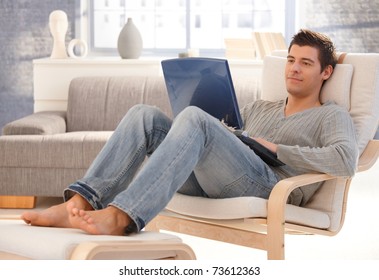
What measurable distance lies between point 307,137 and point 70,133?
2.32 meters

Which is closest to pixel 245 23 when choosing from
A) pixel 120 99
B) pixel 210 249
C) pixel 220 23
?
pixel 220 23

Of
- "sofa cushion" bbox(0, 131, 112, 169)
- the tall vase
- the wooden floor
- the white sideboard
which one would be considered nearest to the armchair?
the wooden floor

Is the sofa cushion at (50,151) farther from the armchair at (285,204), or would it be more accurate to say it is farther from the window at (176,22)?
the window at (176,22)

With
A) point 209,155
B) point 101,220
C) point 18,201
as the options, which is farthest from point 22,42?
point 101,220

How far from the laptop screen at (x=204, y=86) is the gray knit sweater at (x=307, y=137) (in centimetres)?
24

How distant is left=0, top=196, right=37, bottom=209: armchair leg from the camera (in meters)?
→ 5.27

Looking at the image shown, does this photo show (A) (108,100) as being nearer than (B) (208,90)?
No

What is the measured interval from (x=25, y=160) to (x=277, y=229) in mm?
2437

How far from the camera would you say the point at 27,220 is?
2943 millimetres

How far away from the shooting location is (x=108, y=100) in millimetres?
5770

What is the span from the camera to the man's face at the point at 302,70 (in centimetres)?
352

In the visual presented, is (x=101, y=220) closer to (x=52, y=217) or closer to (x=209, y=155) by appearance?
(x=52, y=217)

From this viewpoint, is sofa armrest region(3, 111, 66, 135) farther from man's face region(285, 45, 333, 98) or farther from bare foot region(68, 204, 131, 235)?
bare foot region(68, 204, 131, 235)

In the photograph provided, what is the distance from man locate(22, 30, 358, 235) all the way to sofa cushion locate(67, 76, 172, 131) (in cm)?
203
